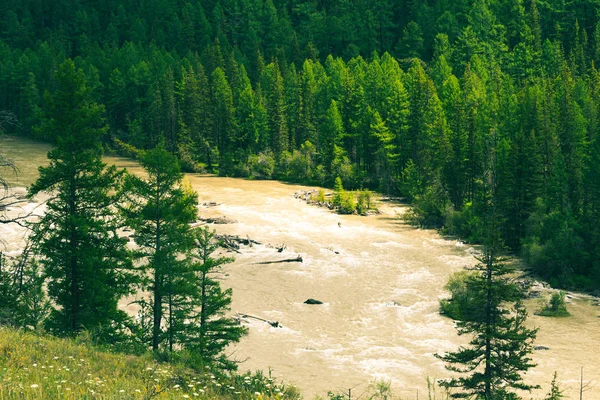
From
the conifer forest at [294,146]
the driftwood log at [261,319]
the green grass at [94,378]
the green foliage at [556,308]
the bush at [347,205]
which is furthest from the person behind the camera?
the bush at [347,205]

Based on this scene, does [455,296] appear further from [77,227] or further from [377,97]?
[377,97]

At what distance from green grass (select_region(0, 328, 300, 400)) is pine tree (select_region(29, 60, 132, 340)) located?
9.36 m

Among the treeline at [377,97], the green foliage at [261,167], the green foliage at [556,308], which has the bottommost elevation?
the green foliage at [556,308]

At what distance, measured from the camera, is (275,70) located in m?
96.3

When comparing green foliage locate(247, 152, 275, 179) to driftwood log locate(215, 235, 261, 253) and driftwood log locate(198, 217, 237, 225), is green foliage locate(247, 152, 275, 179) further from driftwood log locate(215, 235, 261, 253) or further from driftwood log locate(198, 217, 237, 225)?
driftwood log locate(215, 235, 261, 253)

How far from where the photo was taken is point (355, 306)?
42625 millimetres

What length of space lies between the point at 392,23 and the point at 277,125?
51.1 metres

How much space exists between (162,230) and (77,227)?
4.06m

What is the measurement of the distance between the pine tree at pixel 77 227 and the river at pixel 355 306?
739cm

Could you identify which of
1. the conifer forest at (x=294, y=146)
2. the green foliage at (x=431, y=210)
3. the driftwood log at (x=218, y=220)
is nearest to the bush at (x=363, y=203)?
the conifer forest at (x=294, y=146)

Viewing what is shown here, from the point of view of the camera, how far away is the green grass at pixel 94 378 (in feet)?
37.9

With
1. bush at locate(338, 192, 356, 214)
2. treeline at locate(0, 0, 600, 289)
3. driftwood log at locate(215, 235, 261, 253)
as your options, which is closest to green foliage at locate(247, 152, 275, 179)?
treeline at locate(0, 0, 600, 289)

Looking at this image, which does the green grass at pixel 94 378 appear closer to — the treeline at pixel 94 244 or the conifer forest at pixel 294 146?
the conifer forest at pixel 294 146

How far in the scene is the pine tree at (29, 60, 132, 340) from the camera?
27.4 meters
